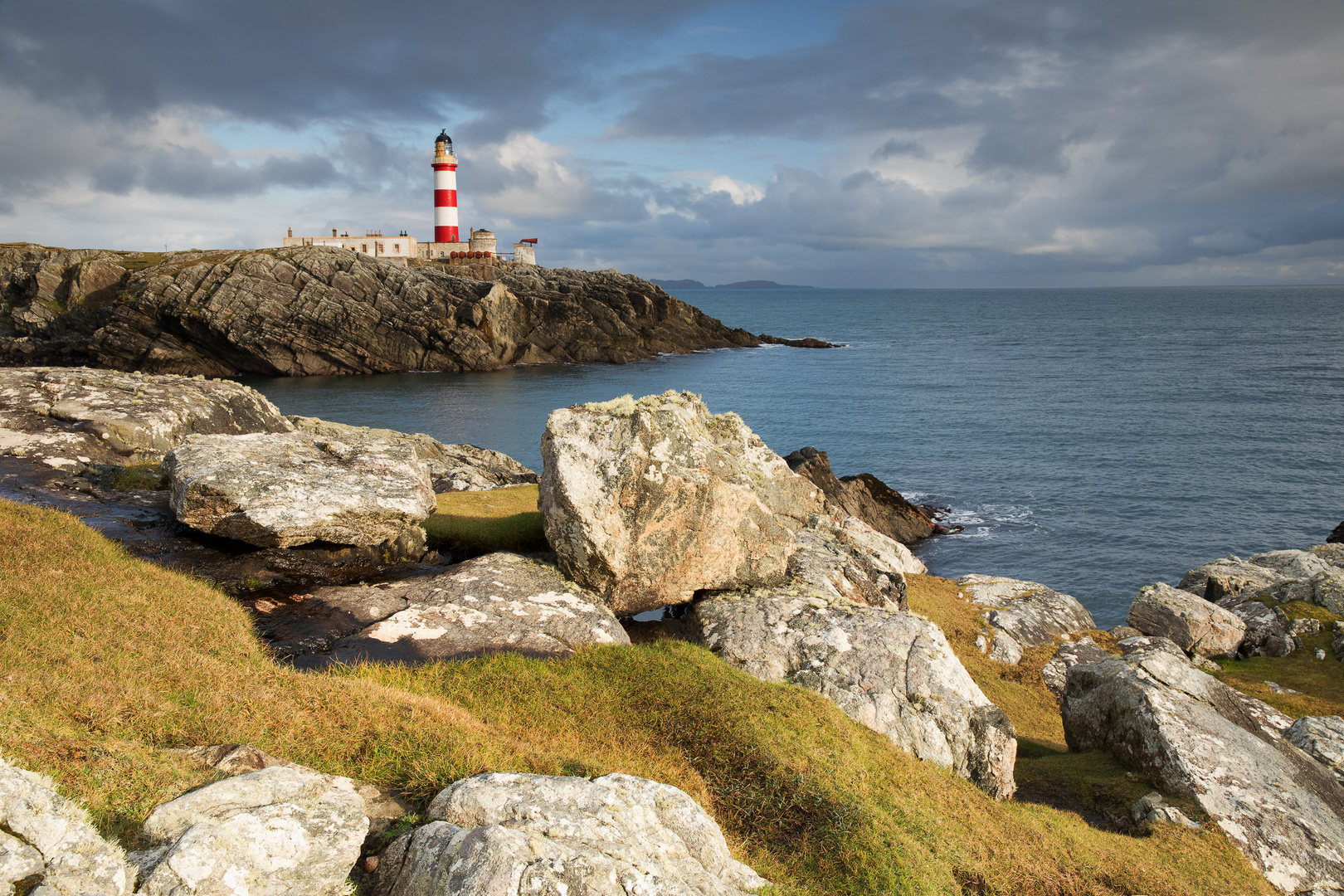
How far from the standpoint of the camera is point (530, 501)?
23203mm

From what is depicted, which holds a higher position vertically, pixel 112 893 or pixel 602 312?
pixel 602 312

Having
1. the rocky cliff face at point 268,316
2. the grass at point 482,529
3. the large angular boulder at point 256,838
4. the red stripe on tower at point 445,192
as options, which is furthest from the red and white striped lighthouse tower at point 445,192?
the large angular boulder at point 256,838

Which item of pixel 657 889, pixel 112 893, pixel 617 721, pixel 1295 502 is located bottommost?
pixel 1295 502

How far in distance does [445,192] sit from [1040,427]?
96.1 meters

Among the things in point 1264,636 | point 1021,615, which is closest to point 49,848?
A: point 1021,615

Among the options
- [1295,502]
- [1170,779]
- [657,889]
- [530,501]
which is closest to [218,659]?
[657,889]

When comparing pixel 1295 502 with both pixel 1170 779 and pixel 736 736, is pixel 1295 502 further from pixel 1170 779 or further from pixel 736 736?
pixel 736 736

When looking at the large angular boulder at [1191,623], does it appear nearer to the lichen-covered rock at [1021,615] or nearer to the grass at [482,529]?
the lichen-covered rock at [1021,615]

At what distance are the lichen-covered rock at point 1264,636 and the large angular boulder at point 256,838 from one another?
89.8ft

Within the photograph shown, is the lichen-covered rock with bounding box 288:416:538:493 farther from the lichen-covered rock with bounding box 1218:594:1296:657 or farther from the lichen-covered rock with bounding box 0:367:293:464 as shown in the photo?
the lichen-covered rock with bounding box 1218:594:1296:657

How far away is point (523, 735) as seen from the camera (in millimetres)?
9562

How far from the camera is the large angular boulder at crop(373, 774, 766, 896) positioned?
576 cm

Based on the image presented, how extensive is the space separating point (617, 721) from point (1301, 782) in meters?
12.5

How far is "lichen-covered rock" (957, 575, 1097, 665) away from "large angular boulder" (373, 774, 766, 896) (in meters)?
16.4
